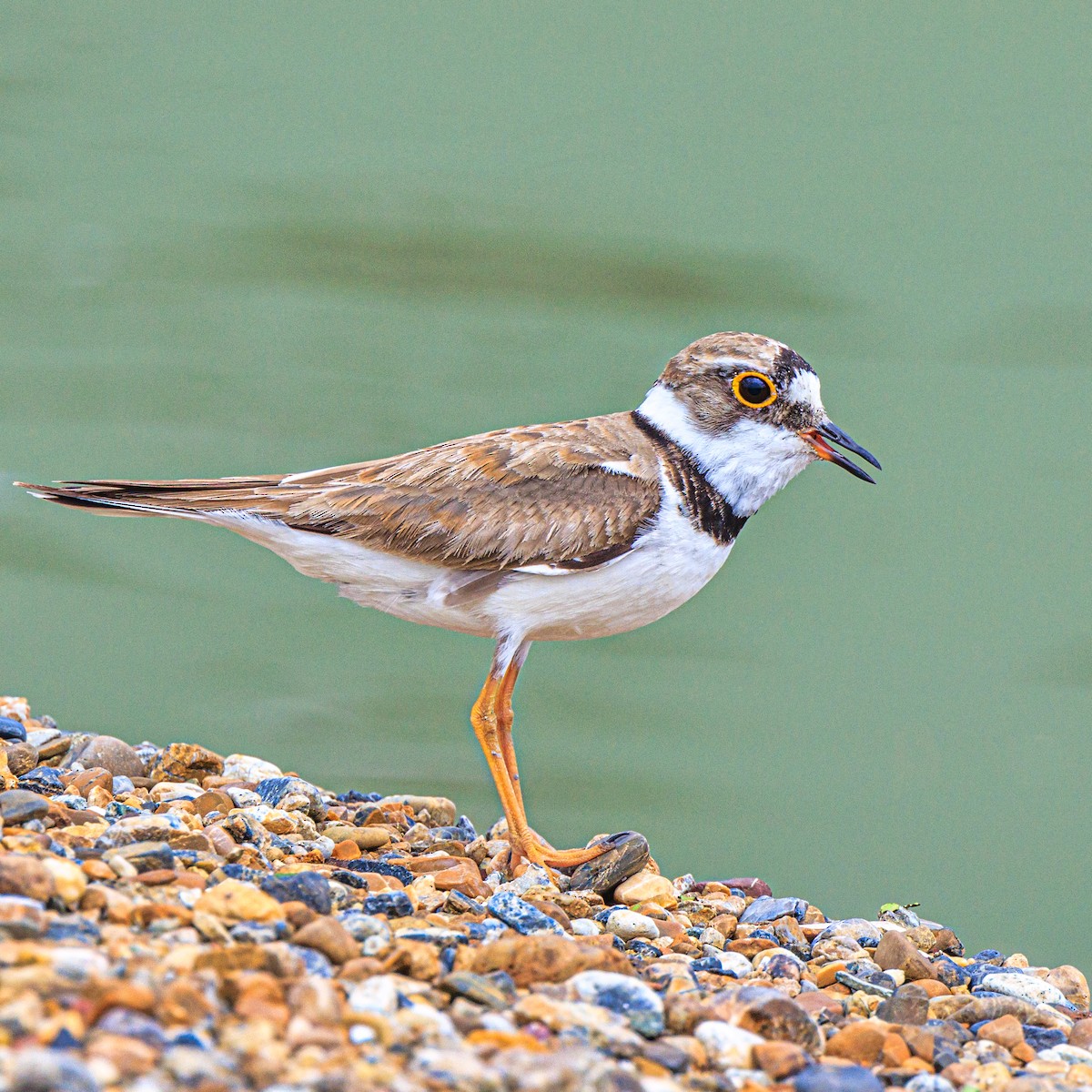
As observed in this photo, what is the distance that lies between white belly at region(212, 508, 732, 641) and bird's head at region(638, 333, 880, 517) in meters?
0.32

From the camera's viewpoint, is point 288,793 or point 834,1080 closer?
point 834,1080

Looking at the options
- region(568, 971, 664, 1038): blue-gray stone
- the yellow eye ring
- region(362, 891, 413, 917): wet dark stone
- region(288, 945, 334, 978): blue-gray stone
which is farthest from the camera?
the yellow eye ring

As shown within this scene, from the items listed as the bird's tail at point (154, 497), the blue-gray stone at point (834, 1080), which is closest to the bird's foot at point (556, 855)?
the bird's tail at point (154, 497)

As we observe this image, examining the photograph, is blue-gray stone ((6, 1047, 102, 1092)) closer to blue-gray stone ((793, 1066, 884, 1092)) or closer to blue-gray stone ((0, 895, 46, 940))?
blue-gray stone ((0, 895, 46, 940))

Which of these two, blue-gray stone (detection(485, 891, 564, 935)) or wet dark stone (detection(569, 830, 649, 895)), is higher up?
wet dark stone (detection(569, 830, 649, 895))

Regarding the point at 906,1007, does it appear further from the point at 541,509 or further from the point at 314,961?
the point at 541,509

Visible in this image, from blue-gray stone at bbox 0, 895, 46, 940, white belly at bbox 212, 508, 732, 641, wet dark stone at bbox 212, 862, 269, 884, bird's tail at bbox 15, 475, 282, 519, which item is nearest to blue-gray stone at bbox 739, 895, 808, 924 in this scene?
white belly at bbox 212, 508, 732, 641

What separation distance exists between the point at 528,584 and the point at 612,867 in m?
1.17

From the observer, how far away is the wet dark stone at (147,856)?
3611 millimetres

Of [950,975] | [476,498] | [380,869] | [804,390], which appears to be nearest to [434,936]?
[380,869]

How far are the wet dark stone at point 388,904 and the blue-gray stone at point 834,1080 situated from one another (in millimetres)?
1336

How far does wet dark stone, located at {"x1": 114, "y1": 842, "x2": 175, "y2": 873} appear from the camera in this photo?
11.8ft

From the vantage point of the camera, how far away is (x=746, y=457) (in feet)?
17.3

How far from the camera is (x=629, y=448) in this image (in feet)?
17.3
